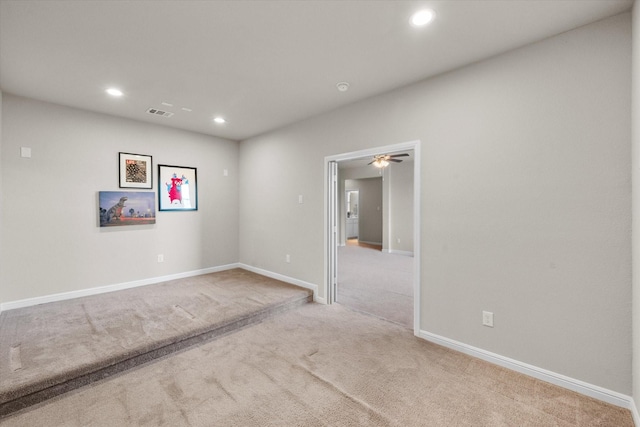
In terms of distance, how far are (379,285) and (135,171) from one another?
438 cm

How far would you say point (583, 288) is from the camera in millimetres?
2072

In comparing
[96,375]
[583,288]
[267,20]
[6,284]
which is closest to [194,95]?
[267,20]

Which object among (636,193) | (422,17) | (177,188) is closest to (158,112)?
(177,188)

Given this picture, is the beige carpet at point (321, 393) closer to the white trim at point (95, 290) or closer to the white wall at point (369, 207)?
the white trim at point (95, 290)

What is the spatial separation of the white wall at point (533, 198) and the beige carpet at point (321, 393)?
316mm

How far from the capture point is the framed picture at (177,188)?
457 centimetres

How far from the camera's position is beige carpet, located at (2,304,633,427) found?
1832 mm

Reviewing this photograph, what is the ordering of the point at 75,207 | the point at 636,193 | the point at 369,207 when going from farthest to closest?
the point at 369,207, the point at 75,207, the point at 636,193

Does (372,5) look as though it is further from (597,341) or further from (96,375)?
(96,375)

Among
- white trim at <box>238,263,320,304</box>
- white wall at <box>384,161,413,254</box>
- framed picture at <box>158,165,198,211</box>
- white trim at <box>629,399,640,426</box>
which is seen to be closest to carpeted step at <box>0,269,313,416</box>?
white trim at <box>238,263,320,304</box>

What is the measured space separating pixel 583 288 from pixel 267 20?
3.04m

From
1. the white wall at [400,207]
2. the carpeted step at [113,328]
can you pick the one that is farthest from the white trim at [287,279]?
the white wall at [400,207]

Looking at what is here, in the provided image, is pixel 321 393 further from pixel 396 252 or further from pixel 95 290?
pixel 396 252

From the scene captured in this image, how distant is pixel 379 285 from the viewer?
4.91 metres
